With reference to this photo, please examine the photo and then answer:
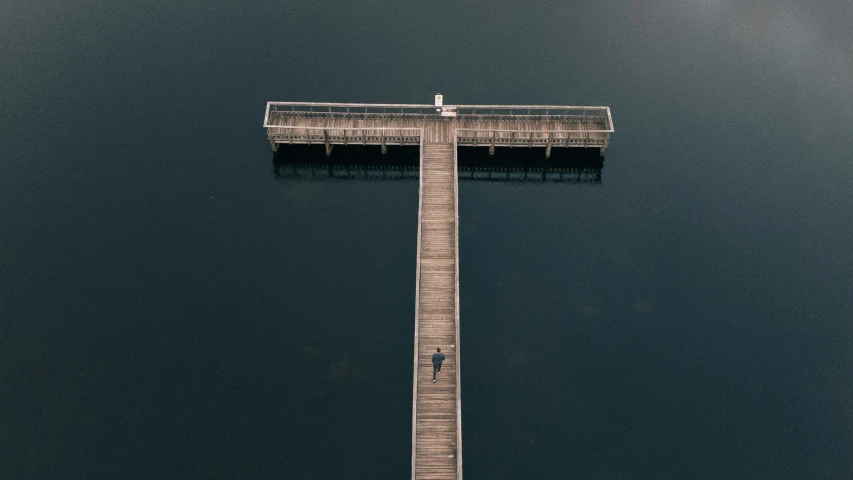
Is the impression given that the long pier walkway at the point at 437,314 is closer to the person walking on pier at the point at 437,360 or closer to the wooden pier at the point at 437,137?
the wooden pier at the point at 437,137

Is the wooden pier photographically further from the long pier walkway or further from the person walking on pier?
the person walking on pier

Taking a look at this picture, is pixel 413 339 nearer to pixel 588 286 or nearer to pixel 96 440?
pixel 588 286

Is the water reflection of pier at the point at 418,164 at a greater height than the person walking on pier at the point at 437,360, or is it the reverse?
the water reflection of pier at the point at 418,164

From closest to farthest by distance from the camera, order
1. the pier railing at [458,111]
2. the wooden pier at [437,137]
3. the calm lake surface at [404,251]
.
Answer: the calm lake surface at [404,251]
the wooden pier at [437,137]
the pier railing at [458,111]

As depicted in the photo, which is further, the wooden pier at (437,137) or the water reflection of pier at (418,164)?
the water reflection of pier at (418,164)

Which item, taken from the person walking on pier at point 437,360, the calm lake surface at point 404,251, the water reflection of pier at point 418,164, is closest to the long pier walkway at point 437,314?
the person walking on pier at point 437,360

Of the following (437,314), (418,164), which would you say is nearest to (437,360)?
(437,314)

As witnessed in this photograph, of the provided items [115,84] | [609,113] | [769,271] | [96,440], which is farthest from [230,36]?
[769,271]
